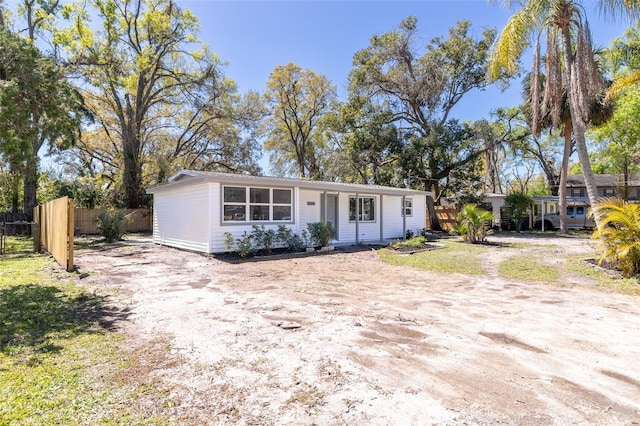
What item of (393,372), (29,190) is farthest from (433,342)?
(29,190)

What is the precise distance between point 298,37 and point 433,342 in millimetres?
19529

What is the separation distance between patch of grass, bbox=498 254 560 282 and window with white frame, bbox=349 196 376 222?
21.8ft

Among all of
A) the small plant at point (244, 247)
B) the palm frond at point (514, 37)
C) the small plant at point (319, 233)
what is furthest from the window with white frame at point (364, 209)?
the palm frond at point (514, 37)

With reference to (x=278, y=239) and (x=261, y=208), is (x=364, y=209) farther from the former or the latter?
(x=261, y=208)

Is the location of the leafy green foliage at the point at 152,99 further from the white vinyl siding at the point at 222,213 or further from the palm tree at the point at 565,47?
the palm tree at the point at 565,47

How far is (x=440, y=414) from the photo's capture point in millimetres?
2426

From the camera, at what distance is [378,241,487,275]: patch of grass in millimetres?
8977

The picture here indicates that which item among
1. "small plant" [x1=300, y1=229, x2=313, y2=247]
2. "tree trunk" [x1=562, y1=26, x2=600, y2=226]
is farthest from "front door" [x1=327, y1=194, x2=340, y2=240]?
"tree trunk" [x1=562, y1=26, x2=600, y2=226]

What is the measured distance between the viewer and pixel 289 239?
12156 millimetres

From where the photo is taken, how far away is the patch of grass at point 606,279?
640 cm

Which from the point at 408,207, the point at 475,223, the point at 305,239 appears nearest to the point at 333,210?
the point at 305,239

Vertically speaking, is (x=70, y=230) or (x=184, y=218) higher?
(x=184, y=218)

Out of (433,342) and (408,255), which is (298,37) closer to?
(408,255)

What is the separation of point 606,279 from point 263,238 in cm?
893
